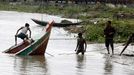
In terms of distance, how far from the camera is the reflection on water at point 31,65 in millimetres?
16375

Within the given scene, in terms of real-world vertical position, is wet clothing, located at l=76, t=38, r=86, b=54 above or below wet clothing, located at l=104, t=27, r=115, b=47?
below

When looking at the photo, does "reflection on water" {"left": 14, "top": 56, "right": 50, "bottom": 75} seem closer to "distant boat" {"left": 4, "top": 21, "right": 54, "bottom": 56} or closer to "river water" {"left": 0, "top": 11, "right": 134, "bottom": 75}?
"river water" {"left": 0, "top": 11, "right": 134, "bottom": 75}

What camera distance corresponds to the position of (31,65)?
18688 mm

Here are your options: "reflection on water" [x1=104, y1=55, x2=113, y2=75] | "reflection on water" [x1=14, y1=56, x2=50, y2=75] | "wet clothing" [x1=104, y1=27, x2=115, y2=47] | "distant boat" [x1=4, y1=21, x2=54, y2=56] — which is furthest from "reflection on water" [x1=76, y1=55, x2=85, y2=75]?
"distant boat" [x1=4, y1=21, x2=54, y2=56]

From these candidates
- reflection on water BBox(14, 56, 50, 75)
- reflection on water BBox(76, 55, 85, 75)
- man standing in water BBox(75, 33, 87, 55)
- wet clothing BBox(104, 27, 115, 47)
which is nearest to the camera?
reflection on water BBox(14, 56, 50, 75)

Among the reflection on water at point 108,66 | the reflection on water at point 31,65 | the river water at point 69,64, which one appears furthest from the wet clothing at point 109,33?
the reflection on water at point 31,65

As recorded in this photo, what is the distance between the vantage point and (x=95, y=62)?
20391mm

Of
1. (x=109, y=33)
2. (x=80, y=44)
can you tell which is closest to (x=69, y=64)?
(x=80, y=44)

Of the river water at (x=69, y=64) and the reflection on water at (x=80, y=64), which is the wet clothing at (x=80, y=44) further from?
the reflection on water at (x=80, y=64)

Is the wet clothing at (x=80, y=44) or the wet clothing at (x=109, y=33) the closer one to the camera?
the wet clothing at (x=80, y=44)

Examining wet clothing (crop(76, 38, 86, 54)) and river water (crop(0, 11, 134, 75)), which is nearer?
river water (crop(0, 11, 134, 75))

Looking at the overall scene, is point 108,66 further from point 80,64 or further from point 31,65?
point 31,65

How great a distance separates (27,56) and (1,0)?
123063 mm

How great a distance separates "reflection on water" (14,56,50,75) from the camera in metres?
16.4
